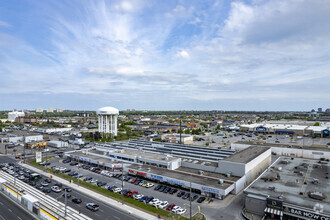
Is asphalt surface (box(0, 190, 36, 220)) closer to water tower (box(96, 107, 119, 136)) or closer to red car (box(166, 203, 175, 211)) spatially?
red car (box(166, 203, 175, 211))

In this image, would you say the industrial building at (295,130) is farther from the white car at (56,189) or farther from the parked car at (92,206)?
the white car at (56,189)

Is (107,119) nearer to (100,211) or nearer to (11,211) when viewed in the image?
(11,211)

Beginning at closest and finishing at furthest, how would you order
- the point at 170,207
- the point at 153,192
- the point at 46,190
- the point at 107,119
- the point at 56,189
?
the point at 170,207 → the point at 153,192 → the point at 46,190 → the point at 56,189 → the point at 107,119

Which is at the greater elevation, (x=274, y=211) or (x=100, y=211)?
(x=274, y=211)

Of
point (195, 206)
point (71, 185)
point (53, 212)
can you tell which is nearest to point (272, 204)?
point (195, 206)

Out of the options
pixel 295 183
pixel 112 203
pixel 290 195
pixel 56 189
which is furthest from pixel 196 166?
pixel 56 189

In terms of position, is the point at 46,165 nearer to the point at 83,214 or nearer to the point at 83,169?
the point at 83,169
